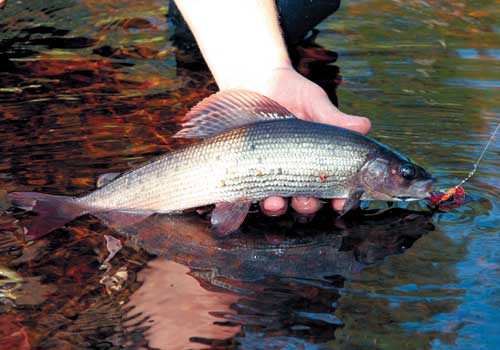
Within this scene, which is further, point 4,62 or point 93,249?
point 4,62

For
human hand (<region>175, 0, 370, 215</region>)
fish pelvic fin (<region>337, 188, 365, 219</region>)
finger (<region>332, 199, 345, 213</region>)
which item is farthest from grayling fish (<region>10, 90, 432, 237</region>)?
human hand (<region>175, 0, 370, 215</region>)

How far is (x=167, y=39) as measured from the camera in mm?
7574

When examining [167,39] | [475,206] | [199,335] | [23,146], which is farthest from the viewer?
[167,39]

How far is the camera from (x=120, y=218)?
4590 millimetres

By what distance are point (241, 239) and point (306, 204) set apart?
0.43 metres

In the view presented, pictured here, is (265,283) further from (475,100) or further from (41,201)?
(475,100)

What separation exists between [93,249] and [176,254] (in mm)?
422

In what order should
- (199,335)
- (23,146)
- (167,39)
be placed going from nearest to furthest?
1. (199,335)
2. (23,146)
3. (167,39)

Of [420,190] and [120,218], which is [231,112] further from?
[420,190]

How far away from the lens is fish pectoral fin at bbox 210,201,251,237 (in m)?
4.44

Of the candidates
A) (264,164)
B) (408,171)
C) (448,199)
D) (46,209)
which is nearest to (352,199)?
(408,171)

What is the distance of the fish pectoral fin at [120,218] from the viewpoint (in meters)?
4.56

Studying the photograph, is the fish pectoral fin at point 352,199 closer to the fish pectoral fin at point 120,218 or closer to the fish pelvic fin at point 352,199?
the fish pelvic fin at point 352,199

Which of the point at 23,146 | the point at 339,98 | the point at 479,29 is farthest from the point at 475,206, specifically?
the point at 479,29
